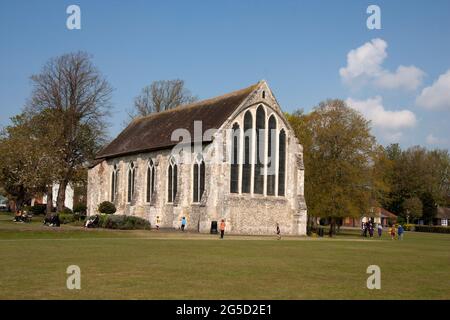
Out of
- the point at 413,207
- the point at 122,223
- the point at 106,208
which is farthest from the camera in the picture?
the point at 413,207

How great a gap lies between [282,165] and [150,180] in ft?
45.4

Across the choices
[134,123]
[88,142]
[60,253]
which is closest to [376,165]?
[134,123]

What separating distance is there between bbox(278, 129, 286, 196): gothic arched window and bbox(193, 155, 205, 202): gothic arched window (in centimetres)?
647

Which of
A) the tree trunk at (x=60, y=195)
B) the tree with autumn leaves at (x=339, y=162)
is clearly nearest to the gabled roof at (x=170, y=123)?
the tree trunk at (x=60, y=195)

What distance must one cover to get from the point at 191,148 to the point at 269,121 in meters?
6.90

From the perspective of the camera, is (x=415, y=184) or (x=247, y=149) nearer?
(x=247, y=149)

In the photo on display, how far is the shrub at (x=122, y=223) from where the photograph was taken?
45.4 m

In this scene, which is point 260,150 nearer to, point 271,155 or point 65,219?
point 271,155

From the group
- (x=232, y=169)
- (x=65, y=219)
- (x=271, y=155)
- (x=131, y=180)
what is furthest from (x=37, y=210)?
(x=271, y=155)

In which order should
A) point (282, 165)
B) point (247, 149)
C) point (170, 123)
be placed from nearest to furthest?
1. point (247, 149)
2. point (282, 165)
3. point (170, 123)

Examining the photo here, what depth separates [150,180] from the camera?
57344mm

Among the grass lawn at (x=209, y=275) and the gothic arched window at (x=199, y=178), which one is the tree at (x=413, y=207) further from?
the grass lawn at (x=209, y=275)
